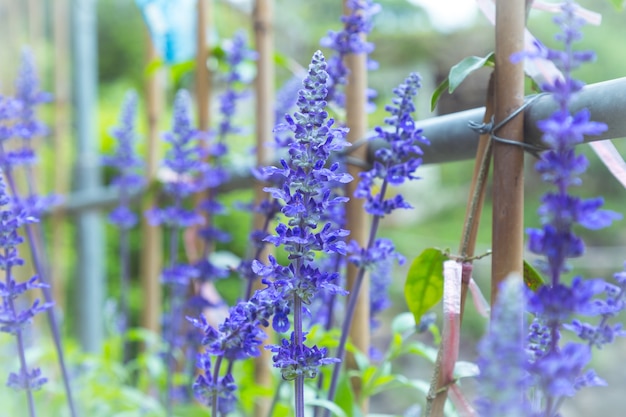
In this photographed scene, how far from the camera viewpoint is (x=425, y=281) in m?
0.65

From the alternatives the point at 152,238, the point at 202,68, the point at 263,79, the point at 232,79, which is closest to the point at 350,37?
the point at 263,79

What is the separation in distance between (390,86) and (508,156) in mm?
3461

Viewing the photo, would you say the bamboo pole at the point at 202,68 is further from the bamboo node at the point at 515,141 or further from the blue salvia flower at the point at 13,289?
the bamboo node at the point at 515,141

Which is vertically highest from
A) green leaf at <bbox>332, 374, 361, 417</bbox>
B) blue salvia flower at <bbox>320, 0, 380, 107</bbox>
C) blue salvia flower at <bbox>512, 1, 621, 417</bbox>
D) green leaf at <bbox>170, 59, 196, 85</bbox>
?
green leaf at <bbox>170, 59, 196, 85</bbox>

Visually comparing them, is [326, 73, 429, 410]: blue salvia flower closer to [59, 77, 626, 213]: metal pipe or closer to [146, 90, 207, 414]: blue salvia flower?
[59, 77, 626, 213]: metal pipe

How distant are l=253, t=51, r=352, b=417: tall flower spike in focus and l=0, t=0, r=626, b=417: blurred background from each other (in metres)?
1.77

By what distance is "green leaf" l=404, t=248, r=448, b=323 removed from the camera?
0.63 meters

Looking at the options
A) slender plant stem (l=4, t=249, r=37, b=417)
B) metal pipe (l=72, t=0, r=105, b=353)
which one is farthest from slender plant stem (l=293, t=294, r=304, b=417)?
metal pipe (l=72, t=0, r=105, b=353)

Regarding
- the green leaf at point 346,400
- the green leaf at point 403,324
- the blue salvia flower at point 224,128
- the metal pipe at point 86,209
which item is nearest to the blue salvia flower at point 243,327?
the green leaf at point 346,400

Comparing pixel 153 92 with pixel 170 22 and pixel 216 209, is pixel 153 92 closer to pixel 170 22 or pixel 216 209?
pixel 170 22

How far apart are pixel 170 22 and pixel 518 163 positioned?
35.3 inches

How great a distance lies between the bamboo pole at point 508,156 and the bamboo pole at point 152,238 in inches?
44.7

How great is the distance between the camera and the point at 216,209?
1.16 metres

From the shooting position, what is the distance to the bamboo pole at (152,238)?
→ 63.1 inches
